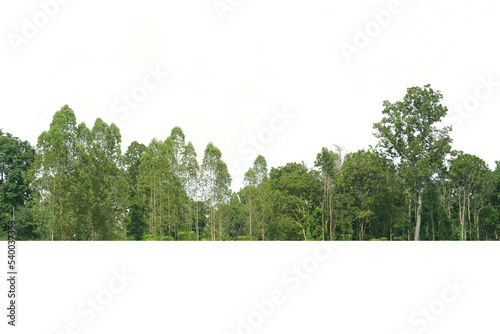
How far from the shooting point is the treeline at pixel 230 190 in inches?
979

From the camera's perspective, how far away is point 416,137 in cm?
2773

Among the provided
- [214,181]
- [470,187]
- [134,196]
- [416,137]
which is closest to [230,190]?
[214,181]

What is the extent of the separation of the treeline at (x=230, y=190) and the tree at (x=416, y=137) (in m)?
0.06

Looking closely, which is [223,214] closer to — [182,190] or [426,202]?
[182,190]

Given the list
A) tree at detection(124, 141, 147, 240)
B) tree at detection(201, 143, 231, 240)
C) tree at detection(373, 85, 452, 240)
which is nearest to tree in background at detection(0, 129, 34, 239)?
tree at detection(124, 141, 147, 240)

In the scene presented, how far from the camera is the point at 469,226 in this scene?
35938 millimetres

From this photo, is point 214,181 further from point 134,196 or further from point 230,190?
point 134,196

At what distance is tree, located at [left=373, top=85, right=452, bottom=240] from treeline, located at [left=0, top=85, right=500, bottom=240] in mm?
63

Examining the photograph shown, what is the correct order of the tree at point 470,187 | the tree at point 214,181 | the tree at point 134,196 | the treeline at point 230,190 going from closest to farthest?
the treeline at point 230,190 → the tree at point 214,181 → the tree at point 134,196 → the tree at point 470,187

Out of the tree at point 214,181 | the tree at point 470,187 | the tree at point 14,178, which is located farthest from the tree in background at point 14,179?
the tree at point 470,187

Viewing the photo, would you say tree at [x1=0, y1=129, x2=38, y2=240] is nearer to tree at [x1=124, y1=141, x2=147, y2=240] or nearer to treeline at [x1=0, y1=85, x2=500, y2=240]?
treeline at [x1=0, y1=85, x2=500, y2=240]

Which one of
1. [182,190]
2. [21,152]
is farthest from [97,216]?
[21,152]

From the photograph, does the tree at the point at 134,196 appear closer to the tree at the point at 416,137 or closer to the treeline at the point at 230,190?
the treeline at the point at 230,190

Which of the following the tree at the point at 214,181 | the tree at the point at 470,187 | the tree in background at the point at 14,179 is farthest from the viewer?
the tree at the point at 470,187
